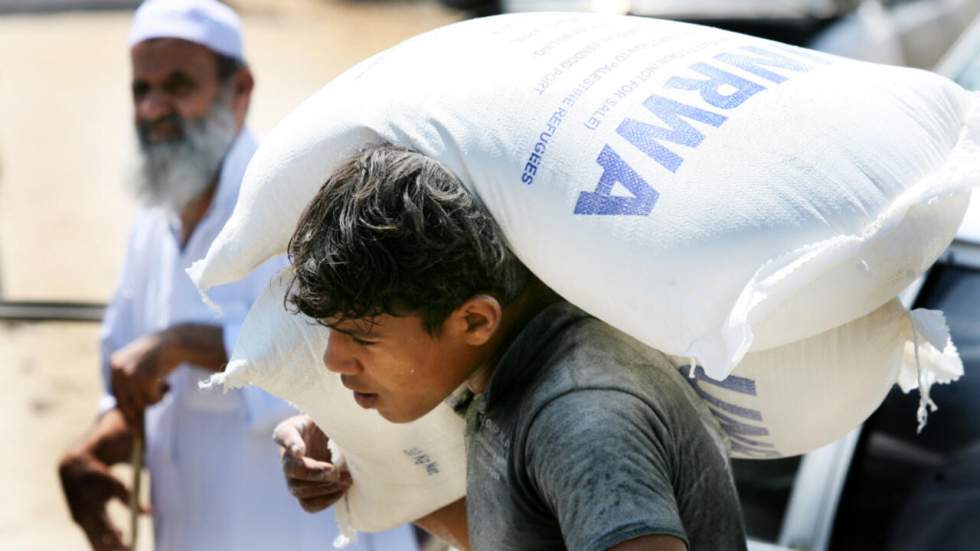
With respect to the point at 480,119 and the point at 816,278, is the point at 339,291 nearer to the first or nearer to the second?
the point at 480,119

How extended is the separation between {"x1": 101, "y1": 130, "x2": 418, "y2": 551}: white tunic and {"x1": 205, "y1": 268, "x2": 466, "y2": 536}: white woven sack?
1.03 meters

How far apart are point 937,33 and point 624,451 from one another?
7689 mm

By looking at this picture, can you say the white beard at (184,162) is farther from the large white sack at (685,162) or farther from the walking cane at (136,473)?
the large white sack at (685,162)

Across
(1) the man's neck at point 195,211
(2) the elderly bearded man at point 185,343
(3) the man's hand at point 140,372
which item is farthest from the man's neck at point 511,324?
(1) the man's neck at point 195,211

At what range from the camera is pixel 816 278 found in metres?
1.49

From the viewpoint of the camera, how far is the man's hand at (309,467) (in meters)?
1.97

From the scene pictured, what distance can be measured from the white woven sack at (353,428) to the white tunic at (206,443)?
1.03m

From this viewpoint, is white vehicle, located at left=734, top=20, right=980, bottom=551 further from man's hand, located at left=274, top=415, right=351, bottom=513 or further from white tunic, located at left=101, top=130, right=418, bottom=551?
white tunic, located at left=101, top=130, right=418, bottom=551

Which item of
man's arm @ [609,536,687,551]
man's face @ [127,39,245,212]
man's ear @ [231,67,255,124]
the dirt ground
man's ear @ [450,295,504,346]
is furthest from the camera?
the dirt ground

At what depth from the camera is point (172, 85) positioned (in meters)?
3.46

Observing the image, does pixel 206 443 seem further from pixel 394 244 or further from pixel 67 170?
pixel 67 170

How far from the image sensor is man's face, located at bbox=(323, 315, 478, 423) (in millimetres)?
1570

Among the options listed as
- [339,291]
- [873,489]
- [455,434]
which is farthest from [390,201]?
[873,489]

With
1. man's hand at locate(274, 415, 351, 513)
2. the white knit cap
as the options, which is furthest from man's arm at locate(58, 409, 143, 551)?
man's hand at locate(274, 415, 351, 513)
